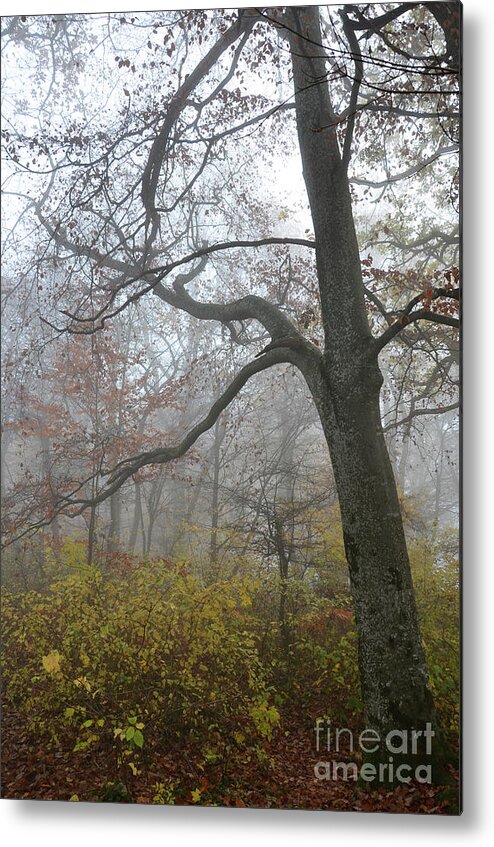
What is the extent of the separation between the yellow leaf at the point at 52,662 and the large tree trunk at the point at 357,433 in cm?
146

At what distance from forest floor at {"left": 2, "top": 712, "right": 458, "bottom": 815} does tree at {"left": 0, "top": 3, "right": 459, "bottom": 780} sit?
1.00ft

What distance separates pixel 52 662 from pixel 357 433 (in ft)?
6.06

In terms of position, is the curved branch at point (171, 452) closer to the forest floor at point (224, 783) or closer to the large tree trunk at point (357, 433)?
the large tree trunk at point (357, 433)

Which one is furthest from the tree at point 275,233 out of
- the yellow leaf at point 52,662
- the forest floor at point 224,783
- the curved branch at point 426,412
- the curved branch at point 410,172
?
the yellow leaf at point 52,662

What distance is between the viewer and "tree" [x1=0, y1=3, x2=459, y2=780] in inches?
125

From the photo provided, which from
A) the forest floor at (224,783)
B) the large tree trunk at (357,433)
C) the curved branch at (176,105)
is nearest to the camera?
the forest floor at (224,783)

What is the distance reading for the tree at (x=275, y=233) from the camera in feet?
10.4

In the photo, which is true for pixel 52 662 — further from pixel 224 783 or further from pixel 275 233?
pixel 275 233

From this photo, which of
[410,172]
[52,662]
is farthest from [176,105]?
[52,662]

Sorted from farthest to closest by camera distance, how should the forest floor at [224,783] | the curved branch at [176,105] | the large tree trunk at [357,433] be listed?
1. the curved branch at [176,105]
2. the large tree trunk at [357,433]
3. the forest floor at [224,783]

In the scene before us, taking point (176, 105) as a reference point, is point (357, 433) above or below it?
below

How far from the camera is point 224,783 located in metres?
3.15

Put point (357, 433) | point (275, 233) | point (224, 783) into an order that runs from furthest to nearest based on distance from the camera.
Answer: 1. point (275, 233)
2. point (357, 433)
3. point (224, 783)

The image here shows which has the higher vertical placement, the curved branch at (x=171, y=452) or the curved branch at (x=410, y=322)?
the curved branch at (x=410, y=322)
